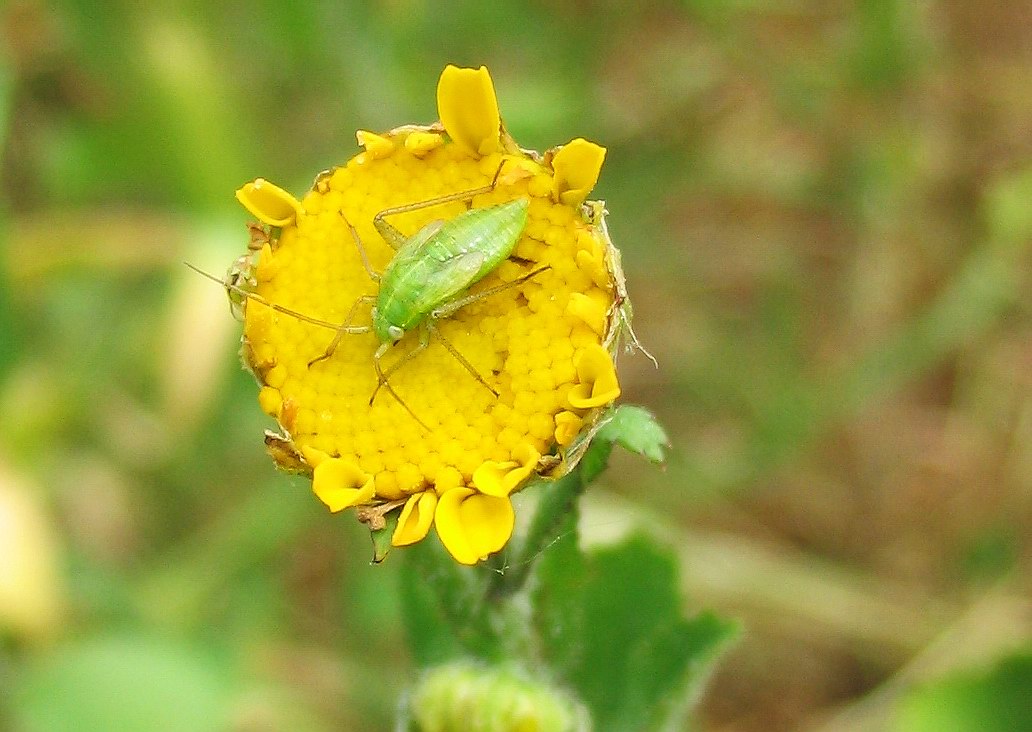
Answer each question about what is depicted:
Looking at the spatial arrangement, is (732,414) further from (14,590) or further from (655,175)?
(14,590)

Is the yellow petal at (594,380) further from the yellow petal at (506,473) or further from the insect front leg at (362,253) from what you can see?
the insect front leg at (362,253)

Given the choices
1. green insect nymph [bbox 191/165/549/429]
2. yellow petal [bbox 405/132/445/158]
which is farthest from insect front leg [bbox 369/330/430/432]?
yellow petal [bbox 405/132/445/158]

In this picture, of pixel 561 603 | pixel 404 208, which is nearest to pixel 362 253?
pixel 404 208

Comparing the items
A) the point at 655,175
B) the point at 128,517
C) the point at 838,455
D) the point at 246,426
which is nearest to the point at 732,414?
the point at 838,455

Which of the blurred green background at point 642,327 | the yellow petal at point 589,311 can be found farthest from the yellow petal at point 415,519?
the blurred green background at point 642,327

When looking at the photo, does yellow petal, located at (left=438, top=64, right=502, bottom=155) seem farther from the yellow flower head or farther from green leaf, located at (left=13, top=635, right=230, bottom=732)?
green leaf, located at (left=13, top=635, right=230, bottom=732)

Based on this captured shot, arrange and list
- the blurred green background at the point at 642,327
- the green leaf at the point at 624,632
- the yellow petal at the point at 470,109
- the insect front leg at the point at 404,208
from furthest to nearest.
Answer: the blurred green background at the point at 642,327 < the green leaf at the point at 624,632 < the insect front leg at the point at 404,208 < the yellow petal at the point at 470,109
